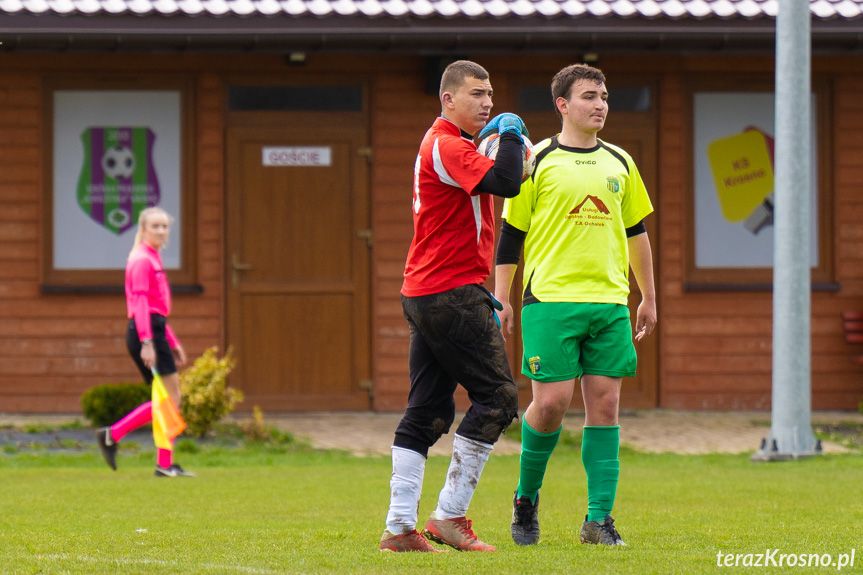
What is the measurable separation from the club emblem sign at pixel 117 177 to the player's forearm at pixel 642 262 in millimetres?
Answer: 7299

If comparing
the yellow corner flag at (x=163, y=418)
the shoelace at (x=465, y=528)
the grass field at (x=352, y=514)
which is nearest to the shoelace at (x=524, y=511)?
the grass field at (x=352, y=514)

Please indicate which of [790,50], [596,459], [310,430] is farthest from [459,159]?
[310,430]

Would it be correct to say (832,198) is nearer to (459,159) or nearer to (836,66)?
(836,66)

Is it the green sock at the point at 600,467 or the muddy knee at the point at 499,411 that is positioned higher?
the muddy knee at the point at 499,411

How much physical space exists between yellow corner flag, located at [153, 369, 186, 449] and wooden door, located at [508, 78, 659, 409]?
4.25 meters

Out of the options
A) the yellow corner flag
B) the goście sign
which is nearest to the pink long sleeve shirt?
the yellow corner flag

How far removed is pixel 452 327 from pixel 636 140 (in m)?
7.76

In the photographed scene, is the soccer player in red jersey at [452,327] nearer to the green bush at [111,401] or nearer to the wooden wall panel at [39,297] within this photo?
the green bush at [111,401]

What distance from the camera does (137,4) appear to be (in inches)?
424

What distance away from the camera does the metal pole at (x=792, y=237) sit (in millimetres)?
9250

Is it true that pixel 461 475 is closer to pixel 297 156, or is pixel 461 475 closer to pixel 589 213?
pixel 589 213

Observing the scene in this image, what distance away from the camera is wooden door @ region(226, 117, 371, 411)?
11883 mm

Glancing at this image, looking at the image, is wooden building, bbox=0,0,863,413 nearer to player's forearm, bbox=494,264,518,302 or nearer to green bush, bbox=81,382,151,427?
green bush, bbox=81,382,151,427

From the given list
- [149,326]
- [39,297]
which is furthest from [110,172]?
[149,326]
